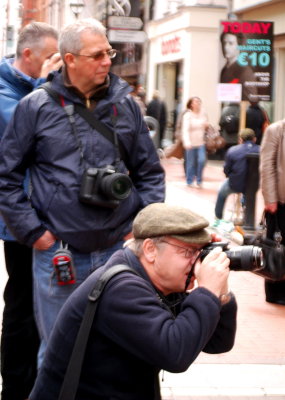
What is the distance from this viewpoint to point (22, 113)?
4.05m

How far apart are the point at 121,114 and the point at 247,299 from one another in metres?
4.50

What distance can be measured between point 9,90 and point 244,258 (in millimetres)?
1878

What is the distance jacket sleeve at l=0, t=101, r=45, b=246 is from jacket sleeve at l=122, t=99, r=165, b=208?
0.47m

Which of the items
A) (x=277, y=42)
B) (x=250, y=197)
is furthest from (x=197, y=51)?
(x=250, y=197)

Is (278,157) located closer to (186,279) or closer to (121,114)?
(121,114)

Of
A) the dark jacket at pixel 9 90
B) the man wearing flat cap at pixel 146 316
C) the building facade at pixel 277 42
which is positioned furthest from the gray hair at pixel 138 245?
the building facade at pixel 277 42

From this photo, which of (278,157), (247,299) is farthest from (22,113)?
(247,299)

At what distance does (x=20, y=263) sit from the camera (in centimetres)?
463

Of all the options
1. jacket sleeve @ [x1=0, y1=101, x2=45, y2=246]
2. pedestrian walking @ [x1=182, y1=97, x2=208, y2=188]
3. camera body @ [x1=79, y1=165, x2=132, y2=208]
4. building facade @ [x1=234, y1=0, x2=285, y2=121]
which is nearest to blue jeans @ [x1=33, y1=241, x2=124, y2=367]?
jacket sleeve @ [x1=0, y1=101, x2=45, y2=246]

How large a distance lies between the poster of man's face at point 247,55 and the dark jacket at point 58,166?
9110 mm

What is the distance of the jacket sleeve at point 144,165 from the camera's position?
13.9 feet

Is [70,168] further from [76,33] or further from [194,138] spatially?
[194,138]

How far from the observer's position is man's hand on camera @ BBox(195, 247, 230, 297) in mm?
3037

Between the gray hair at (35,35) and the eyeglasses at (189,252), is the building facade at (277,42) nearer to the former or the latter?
the gray hair at (35,35)
